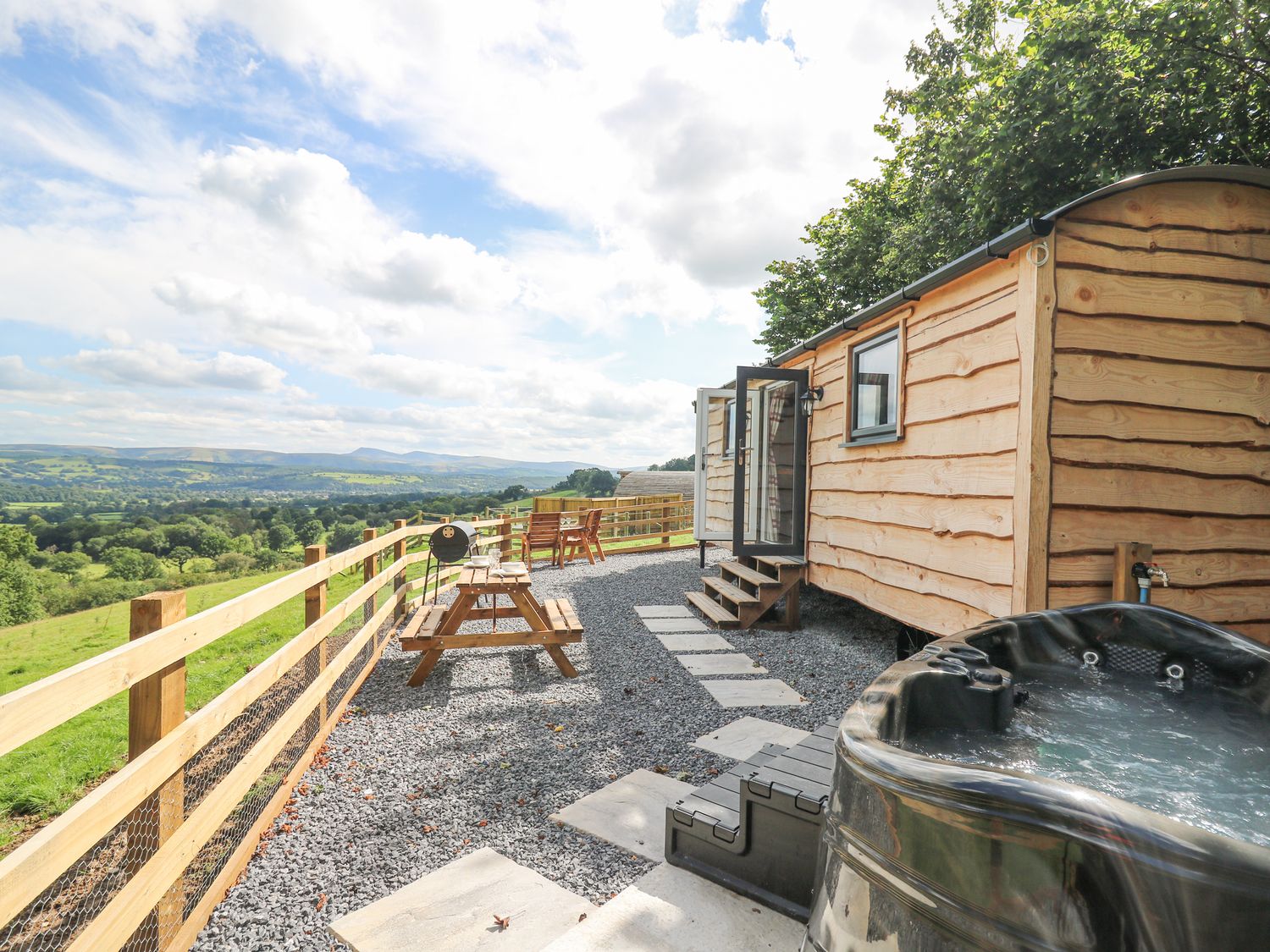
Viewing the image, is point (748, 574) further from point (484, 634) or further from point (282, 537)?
point (282, 537)

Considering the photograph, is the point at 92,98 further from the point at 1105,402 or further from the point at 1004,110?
the point at 1105,402

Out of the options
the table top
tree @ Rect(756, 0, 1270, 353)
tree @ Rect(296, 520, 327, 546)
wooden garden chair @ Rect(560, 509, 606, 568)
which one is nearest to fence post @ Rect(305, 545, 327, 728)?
the table top

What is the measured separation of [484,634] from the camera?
13.5 feet

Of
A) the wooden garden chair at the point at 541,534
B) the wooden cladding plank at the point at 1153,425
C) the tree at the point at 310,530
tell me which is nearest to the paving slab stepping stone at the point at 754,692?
the wooden cladding plank at the point at 1153,425

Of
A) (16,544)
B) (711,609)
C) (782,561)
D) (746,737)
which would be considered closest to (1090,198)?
(746,737)

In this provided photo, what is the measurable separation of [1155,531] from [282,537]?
1316 inches

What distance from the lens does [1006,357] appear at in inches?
130

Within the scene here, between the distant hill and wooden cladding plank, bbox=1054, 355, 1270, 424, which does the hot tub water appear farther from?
the distant hill

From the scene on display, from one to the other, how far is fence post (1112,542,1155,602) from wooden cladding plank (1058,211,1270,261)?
1.55m

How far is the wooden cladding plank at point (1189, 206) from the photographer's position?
318 cm

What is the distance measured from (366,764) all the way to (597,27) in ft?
19.0

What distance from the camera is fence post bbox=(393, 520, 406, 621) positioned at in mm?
5410

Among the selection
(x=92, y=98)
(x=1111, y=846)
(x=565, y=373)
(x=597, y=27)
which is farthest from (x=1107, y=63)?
(x=565, y=373)

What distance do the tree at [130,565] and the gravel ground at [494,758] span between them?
1098 inches
